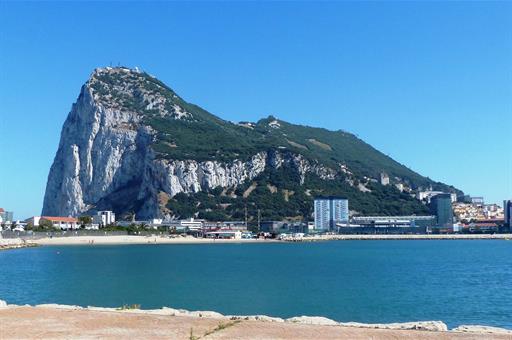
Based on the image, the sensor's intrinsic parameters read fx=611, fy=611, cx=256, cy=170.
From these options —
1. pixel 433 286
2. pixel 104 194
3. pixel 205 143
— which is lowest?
pixel 433 286

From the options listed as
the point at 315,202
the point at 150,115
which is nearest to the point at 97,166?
the point at 150,115

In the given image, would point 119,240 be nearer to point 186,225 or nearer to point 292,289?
point 186,225

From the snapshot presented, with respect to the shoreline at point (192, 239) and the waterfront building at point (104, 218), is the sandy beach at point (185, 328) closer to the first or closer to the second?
the shoreline at point (192, 239)

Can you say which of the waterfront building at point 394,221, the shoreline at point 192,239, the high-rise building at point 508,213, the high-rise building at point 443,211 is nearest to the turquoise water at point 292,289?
the shoreline at point 192,239

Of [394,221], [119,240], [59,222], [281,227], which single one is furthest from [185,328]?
[394,221]

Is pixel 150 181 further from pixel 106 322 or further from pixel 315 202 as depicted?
pixel 106 322

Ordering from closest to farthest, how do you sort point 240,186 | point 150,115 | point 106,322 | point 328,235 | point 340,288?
1. point 106,322
2. point 340,288
3. point 328,235
4. point 240,186
5. point 150,115
